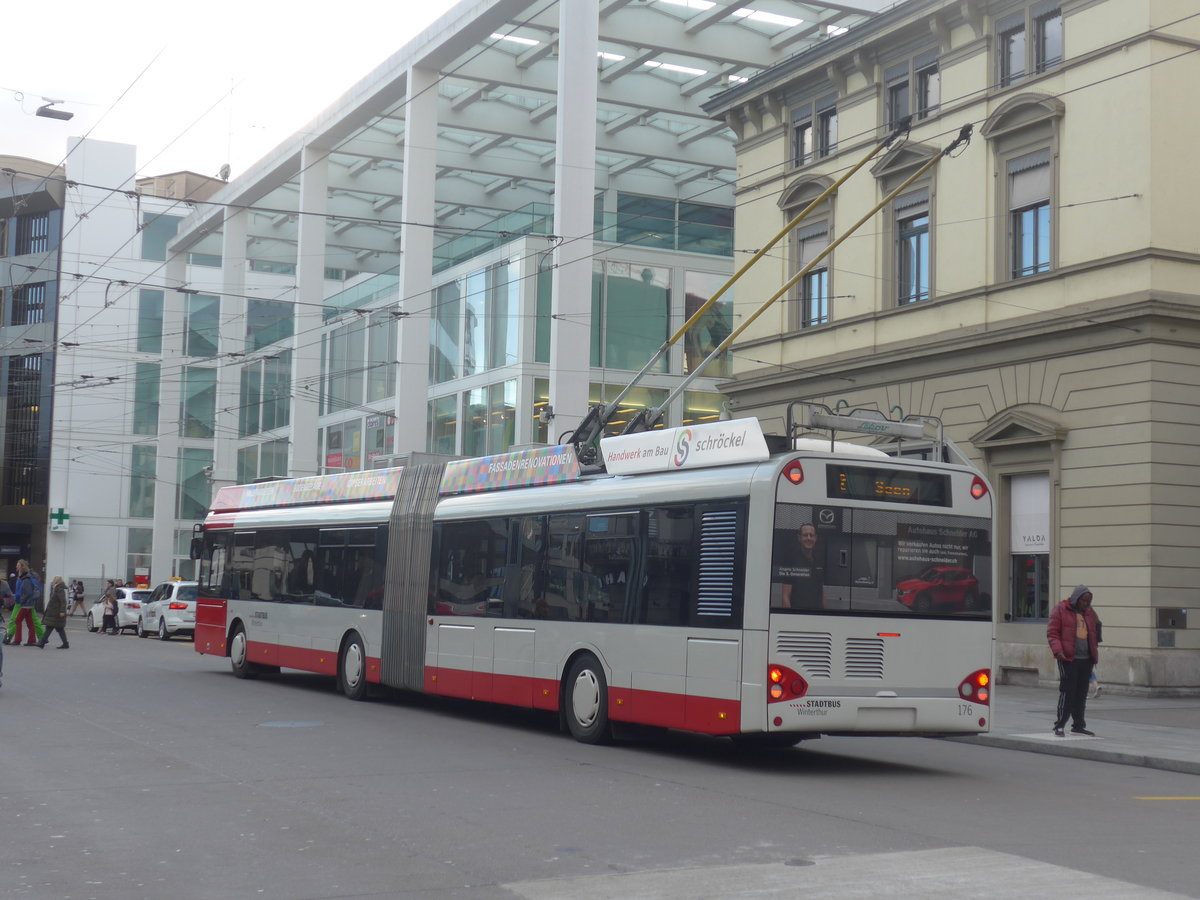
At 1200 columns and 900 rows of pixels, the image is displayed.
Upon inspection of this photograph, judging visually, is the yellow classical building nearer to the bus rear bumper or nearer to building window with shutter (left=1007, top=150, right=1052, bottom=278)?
building window with shutter (left=1007, top=150, right=1052, bottom=278)

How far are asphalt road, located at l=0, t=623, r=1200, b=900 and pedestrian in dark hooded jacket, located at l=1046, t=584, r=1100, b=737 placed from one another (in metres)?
1.26

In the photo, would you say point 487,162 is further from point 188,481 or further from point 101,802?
point 101,802

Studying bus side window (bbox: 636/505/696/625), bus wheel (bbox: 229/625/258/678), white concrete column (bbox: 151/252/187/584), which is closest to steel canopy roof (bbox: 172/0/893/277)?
white concrete column (bbox: 151/252/187/584)

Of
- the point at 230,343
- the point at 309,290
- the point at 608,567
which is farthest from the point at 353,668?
the point at 230,343

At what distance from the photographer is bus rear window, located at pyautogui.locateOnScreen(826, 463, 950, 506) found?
12.7m

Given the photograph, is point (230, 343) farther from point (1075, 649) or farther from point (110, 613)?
point (1075, 649)

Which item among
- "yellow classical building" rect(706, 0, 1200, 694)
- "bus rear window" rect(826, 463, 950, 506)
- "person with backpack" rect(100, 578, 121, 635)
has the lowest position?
"person with backpack" rect(100, 578, 121, 635)

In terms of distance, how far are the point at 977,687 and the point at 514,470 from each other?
5.90 meters

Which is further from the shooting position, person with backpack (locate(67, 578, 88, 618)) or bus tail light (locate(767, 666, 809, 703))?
person with backpack (locate(67, 578, 88, 618))

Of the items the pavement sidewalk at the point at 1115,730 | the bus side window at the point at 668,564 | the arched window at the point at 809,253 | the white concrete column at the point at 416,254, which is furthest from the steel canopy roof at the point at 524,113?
the bus side window at the point at 668,564

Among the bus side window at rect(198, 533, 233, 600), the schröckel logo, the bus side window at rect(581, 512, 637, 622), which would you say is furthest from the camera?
the bus side window at rect(198, 533, 233, 600)

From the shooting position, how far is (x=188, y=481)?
6384cm

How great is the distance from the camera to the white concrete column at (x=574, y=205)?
29.0 meters

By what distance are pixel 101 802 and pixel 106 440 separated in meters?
56.4
